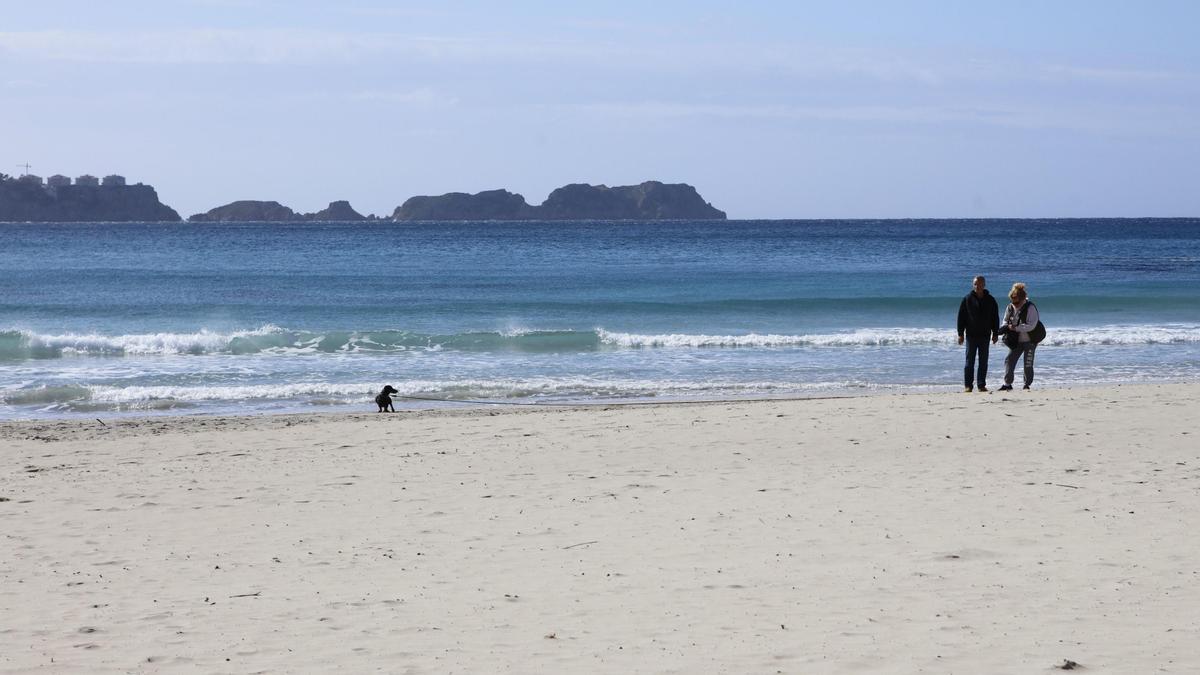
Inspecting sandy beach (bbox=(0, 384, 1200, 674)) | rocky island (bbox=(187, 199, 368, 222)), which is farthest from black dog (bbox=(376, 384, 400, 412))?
rocky island (bbox=(187, 199, 368, 222))

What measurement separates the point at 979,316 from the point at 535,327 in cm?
1422

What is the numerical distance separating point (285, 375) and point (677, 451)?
32.9 feet

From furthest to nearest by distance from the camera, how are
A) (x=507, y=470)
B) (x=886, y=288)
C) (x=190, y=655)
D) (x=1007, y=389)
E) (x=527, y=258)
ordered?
1. (x=527, y=258)
2. (x=886, y=288)
3. (x=1007, y=389)
4. (x=507, y=470)
5. (x=190, y=655)

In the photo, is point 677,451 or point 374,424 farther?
point 374,424

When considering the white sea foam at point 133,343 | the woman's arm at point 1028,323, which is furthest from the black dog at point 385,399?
the white sea foam at point 133,343

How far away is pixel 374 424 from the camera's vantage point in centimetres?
1228

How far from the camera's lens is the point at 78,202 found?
147 meters

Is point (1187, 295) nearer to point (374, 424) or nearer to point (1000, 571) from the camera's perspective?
point (374, 424)

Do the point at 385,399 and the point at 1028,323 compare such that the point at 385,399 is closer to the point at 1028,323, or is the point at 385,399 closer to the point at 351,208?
the point at 1028,323

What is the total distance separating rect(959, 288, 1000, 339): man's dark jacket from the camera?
1338 centimetres

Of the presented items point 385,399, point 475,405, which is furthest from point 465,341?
point 385,399

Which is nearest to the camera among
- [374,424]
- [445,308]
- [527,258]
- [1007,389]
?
[374,424]

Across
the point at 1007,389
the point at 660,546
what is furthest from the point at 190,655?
the point at 1007,389

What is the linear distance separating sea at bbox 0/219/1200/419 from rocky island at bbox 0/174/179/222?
98077 millimetres
